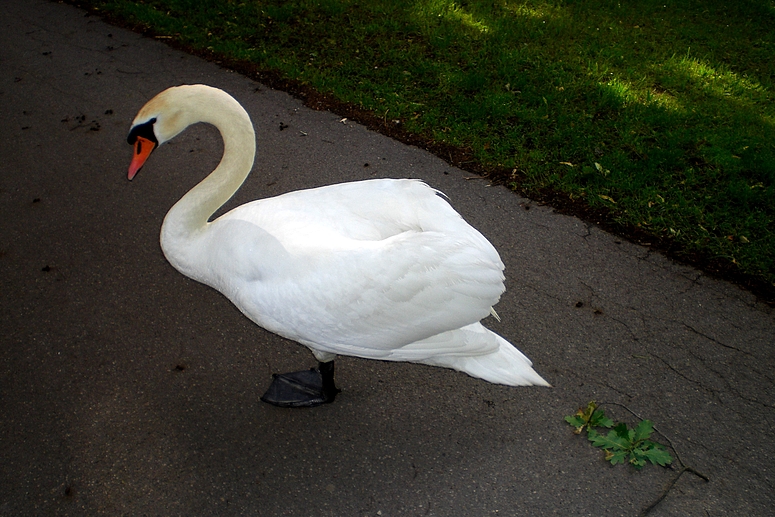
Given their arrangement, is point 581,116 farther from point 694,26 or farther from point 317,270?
point 317,270

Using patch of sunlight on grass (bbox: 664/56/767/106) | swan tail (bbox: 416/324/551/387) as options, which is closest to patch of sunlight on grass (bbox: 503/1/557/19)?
patch of sunlight on grass (bbox: 664/56/767/106)

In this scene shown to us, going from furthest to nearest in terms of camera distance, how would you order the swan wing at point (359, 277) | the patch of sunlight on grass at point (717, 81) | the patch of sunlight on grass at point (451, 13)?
→ the patch of sunlight on grass at point (451, 13)
the patch of sunlight on grass at point (717, 81)
the swan wing at point (359, 277)

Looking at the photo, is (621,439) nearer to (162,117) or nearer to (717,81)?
(162,117)

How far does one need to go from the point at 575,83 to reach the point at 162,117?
413 centimetres

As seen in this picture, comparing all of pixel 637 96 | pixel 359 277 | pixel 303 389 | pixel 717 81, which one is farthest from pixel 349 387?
pixel 717 81

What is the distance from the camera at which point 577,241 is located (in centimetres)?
396

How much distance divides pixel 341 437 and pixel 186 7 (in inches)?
240

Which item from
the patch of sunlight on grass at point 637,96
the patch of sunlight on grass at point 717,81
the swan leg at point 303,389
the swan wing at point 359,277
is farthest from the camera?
the patch of sunlight on grass at point 717,81

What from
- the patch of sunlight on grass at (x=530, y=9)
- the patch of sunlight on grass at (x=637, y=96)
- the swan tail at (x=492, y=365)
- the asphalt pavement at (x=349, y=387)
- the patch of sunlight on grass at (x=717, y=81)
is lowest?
the asphalt pavement at (x=349, y=387)

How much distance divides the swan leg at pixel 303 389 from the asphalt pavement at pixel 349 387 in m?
0.06

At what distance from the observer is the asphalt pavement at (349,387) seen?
8.77 ft

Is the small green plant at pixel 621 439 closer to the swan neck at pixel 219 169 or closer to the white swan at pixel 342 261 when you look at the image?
the white swan at pixel 342 261

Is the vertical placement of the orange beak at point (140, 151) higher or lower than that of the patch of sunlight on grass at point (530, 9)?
Answer: lower

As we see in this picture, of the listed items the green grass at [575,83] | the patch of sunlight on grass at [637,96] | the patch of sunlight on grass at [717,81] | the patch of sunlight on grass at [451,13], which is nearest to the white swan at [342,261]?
the green grass at [575,83]
